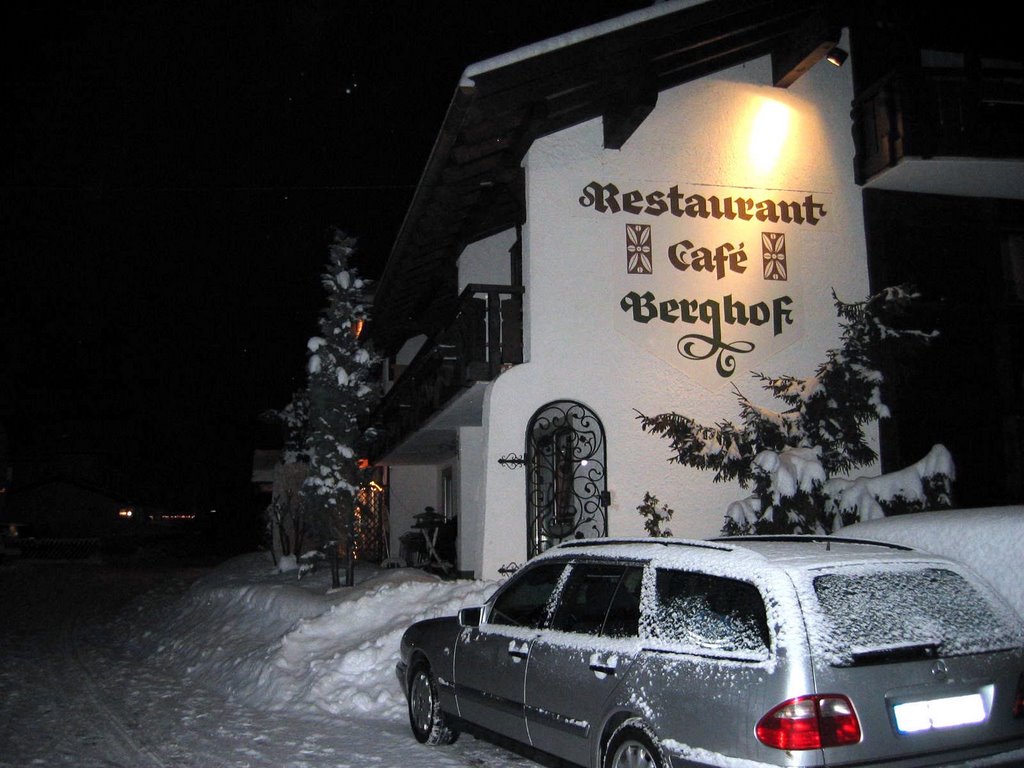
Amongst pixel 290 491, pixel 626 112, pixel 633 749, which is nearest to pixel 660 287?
pixel 626 112

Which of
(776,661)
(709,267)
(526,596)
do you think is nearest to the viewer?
(776,661)

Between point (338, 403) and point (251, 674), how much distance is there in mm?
7503

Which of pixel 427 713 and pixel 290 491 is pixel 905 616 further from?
pixel 290 491

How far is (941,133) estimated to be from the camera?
40.1ft

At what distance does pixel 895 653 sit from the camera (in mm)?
4406

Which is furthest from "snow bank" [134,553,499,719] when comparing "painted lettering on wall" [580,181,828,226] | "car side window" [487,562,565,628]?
"painted lettering on wall" [580,181,828,226]

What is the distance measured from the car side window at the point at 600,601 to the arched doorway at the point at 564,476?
19.3ft

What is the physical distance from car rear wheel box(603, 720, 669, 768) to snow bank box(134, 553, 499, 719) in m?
3.76

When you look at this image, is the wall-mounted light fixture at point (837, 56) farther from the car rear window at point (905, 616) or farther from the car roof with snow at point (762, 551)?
the car rear window at point (905, 616)

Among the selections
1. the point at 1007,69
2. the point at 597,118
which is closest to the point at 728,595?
the point at 597,118

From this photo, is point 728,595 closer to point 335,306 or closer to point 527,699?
point 527,699

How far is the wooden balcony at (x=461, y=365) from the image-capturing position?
40.2ft

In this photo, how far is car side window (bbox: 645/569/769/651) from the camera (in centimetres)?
457

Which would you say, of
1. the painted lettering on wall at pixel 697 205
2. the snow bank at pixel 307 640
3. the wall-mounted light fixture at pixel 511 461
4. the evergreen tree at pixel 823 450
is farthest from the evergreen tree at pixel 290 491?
the evergreen tree at pixel 823 450
